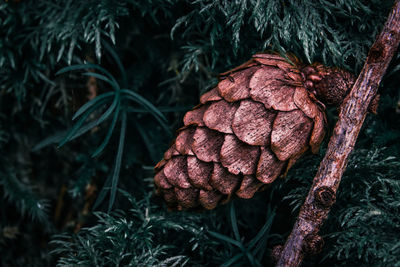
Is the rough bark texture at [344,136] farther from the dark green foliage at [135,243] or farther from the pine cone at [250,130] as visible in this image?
the dark green foliage at [135,243]

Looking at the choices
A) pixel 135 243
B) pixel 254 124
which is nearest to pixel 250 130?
pixel 254 124

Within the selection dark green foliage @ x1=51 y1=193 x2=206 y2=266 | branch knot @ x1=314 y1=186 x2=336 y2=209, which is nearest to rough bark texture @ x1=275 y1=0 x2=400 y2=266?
branch knot @ x1=314 y1=186 x2=336 y2=209

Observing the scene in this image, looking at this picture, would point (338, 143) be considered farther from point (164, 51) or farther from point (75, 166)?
point (75, 166)

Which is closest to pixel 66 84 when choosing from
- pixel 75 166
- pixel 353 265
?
pixel 75 166

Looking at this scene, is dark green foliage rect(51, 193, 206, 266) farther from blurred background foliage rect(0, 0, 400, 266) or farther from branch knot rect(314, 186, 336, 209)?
branch knot rect(314, 186, 336, 209)

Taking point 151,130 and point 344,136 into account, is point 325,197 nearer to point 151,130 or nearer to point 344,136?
point 344,136
